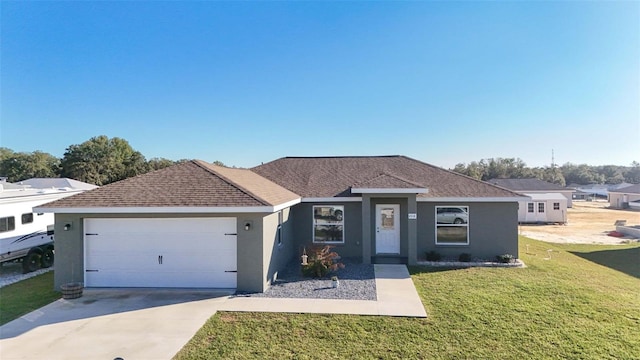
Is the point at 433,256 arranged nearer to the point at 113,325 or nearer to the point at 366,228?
the point at 366,228

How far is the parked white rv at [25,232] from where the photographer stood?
1218cm

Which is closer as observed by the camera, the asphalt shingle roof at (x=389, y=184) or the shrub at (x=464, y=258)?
the asphalt shingle roof at (x=389, y=184)

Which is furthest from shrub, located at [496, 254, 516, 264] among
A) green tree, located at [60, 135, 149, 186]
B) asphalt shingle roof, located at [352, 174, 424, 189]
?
green tree, located at [60, 135, 149, 186]

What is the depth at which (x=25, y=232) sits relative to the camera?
513 inches

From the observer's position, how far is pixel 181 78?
57.1 feet

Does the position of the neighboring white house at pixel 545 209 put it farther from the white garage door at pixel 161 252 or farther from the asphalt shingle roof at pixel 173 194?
the white garage door at pixel 161 252

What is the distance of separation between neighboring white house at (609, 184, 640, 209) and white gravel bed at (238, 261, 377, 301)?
5523cm

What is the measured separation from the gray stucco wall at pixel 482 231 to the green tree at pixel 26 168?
6333 cm

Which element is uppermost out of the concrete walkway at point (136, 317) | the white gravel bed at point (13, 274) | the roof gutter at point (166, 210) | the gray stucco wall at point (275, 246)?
the roof gutter at point (166, 210)

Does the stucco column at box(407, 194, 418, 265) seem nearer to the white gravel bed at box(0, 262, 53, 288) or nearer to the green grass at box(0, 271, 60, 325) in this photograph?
the green grass at box(0, 271, 60, 325)

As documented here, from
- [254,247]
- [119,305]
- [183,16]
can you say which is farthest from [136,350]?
[183,16]

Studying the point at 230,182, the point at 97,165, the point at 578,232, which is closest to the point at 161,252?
the point at 230,182

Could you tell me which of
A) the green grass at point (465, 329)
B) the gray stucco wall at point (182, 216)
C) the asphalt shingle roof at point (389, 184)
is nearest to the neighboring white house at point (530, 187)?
the green grass at point (465, 329)

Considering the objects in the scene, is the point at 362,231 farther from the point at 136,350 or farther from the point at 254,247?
the point at 136,350
